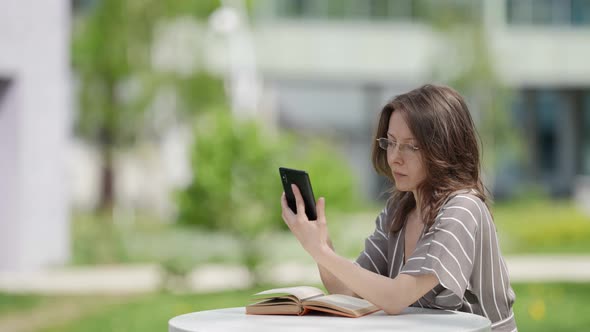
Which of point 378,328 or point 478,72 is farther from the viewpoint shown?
point 478,72

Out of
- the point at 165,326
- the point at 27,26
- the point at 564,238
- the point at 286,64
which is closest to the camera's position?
the point at 165,326

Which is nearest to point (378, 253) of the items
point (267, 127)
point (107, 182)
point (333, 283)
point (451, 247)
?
point (333, 283)

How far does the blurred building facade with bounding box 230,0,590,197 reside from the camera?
1225 inches

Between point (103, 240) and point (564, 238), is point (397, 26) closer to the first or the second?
point (564, 238)

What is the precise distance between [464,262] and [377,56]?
92.9 ft

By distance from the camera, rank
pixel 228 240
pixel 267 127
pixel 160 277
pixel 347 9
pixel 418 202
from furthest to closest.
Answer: pixel 347 9 → pixel 267 127 → pixel 228 240 → pixel 160 277 → pixel 418 202

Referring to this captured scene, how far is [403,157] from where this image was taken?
349 centimetres

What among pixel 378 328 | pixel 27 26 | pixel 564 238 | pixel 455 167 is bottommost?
pixel 564 238

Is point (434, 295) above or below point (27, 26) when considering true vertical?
below

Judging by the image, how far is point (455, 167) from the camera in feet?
11.4

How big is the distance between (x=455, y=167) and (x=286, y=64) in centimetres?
2795

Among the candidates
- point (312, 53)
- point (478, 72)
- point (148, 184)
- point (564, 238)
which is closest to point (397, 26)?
point (312, 53)

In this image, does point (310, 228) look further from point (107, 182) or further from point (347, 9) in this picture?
point (347, 9)

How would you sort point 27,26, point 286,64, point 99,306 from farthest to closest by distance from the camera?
1. point 286,64
2. point 27,26
3. point 99,306
